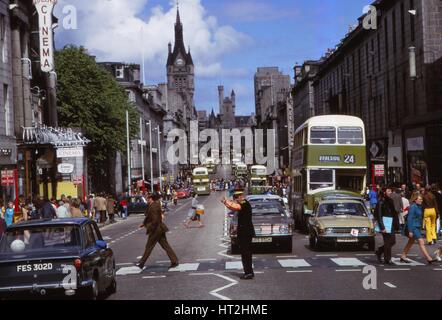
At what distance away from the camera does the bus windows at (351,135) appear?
33569 millimetres

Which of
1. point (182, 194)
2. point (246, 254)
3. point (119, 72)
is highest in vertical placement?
point (119, 72)

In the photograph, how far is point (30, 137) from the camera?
4638cm

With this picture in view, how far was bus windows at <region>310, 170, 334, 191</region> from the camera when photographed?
3338 cm

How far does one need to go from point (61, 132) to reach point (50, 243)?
3649 cm

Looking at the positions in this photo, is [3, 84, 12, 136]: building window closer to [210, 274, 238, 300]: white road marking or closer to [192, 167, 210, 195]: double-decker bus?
[210, 274, 238, 300]: white road marking

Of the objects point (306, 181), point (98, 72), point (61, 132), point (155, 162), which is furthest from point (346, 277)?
point (155, 162)

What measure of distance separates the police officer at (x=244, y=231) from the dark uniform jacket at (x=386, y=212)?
4.02 meters

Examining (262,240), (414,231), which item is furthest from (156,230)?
(414,231)

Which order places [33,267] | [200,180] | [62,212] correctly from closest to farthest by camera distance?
1. [33,267]
2. [62,212]
3. [200,180]

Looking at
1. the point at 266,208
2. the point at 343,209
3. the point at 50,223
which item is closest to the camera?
the point at 50,223

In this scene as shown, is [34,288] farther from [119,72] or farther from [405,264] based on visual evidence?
[119,72]

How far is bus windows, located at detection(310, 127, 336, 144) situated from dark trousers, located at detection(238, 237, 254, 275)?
53.3 feet

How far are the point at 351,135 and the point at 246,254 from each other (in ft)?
56.3

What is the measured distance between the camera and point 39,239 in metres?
14.2
